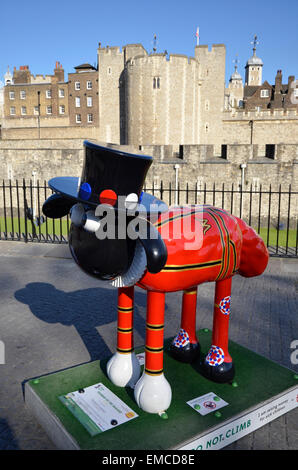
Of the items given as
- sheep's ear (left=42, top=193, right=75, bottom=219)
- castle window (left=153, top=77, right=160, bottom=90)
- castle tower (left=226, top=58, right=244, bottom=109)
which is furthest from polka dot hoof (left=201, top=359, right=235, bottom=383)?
castle tower (left=226, top=58, right=244, bottom=109)

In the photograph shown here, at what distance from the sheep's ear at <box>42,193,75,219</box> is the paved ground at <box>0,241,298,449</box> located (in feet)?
6.53

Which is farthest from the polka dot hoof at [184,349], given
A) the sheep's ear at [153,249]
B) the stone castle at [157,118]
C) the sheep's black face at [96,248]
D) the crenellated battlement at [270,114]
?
the crenellated battlement at [270,114]

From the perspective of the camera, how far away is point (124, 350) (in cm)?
366

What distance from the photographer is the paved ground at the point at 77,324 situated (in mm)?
3588

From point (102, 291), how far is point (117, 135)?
125 ft

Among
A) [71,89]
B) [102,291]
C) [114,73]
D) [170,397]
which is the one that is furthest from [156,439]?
[71,89]

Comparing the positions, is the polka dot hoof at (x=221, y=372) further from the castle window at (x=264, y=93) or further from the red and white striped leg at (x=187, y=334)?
the castle window at (x=264, y=93)

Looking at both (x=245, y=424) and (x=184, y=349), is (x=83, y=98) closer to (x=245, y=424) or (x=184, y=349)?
(x=184, y=349)

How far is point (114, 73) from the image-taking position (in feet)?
137

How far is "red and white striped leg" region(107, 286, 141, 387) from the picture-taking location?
3.59m

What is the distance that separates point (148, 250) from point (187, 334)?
189 centimetres

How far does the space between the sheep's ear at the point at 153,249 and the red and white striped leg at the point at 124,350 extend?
991mm

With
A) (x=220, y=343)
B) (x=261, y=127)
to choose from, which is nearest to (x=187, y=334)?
(x=220, y=343)

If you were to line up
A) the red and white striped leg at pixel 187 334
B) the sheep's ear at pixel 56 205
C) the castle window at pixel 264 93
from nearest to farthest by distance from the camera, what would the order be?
1. the sheep's ear at pixel 56 205
2. the red and white striped leg at pixel 187 334
3. the castle window at pixel 264 93
